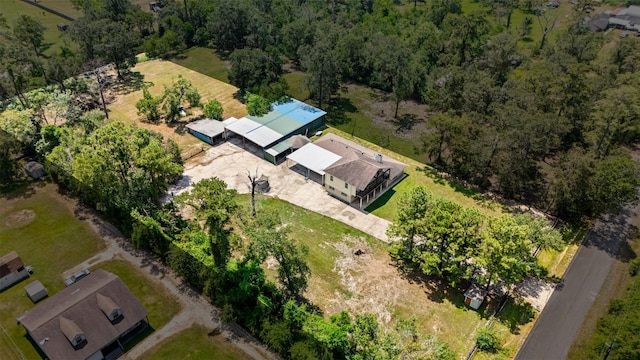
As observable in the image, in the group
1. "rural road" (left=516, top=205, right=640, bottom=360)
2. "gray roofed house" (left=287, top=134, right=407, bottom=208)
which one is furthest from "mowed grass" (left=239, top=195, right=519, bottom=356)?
"gray roofed house" (left=287, top=134, right=407, bottom=208)

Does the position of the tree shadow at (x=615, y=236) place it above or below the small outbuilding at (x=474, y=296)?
above

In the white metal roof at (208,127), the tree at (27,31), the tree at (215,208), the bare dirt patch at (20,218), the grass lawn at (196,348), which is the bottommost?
the grass lawn at (196,348)

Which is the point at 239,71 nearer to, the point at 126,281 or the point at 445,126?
the point at 445,126

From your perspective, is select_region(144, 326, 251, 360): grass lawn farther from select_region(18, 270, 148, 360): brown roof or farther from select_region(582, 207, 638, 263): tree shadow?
select_region(582, 207, 638, 263): tree shadow

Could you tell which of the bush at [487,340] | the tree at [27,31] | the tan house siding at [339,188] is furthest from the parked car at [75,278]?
the tree at [27,31]

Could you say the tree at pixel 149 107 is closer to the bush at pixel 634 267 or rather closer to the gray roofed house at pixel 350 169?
the gray roofed house at pixel 350 169

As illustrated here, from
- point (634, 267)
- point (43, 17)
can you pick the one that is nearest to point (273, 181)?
point (634, 267)
